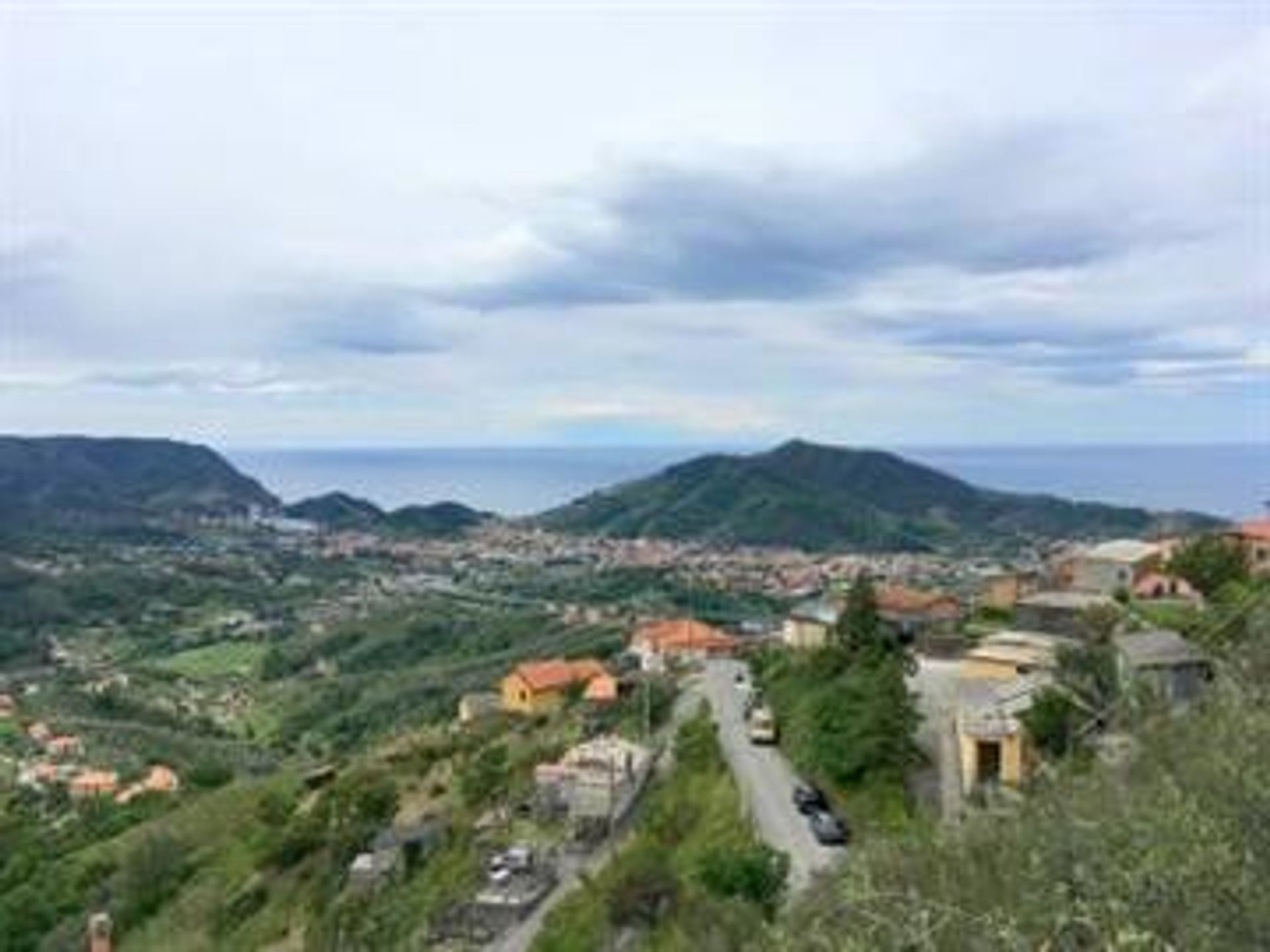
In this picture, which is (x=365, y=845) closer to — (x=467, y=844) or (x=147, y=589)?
(x=467, y=844)

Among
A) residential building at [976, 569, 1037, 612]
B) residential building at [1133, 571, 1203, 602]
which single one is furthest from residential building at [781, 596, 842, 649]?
residential building at [1133, 571, 1203, 602]

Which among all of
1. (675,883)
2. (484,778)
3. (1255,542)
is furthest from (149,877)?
(1255,542)

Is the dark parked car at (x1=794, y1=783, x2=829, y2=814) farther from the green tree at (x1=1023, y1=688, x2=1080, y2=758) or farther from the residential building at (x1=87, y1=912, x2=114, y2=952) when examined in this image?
the residential building at (x1=87, y1=912, x2=114, y2=952)

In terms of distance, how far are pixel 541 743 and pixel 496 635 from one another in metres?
69.6

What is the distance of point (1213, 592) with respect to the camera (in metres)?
34.6

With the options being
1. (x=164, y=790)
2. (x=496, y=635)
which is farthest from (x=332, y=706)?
(x=164, y=790)

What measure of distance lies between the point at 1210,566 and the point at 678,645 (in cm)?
2870

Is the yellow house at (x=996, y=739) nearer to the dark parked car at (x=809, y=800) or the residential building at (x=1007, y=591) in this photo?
the dark parked car at (x=809, y=800)

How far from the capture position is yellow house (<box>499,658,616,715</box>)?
166 feet

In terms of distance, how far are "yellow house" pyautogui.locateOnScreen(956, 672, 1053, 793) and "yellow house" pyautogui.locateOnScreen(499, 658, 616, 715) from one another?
25.6 meters

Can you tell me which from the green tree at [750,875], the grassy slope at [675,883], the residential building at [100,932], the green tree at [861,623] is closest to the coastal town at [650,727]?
the residential building at [100,932]

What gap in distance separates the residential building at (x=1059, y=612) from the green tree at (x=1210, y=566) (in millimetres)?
2023

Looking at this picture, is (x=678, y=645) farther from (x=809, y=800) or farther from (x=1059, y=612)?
(x=809, y=800)

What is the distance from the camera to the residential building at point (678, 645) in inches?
2222
